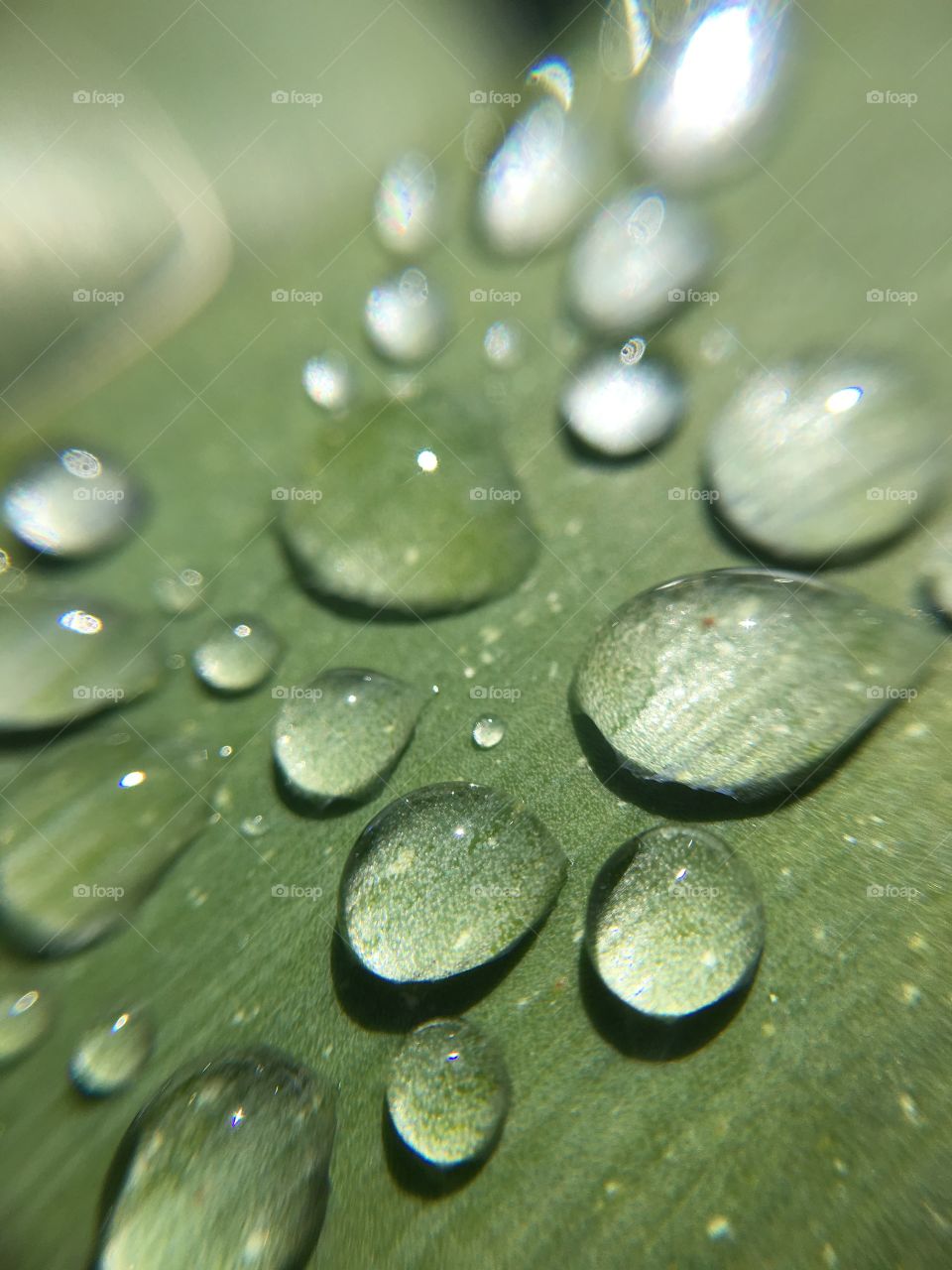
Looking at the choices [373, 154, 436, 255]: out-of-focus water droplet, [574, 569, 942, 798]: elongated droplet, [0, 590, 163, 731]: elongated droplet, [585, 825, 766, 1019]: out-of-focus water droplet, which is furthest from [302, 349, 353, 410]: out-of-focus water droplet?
[585, 825, 766, 1019]: out-of-focus water droplet

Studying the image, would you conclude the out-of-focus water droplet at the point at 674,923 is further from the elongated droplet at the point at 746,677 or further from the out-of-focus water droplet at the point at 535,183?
the out-of-focus water droplet at the point at 535,183

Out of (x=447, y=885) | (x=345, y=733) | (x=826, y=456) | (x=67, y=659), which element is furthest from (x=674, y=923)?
(x=67, y=659)

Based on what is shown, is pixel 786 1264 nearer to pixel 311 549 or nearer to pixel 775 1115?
pixel 775 1115

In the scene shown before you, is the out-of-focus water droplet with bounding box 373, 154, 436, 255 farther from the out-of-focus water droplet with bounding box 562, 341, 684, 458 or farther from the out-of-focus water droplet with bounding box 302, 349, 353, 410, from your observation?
the out-of-focus water droplet with bounding box 562, 341, 684, 458

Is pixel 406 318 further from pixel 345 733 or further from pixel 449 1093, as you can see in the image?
pixel 449 1093

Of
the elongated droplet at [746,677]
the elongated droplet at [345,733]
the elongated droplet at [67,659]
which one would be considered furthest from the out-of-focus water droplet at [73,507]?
the elongated droplet at [746,677]
